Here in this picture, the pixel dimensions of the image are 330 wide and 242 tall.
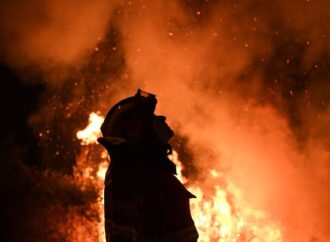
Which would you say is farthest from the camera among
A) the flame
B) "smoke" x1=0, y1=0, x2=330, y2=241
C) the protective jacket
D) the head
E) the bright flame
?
the bright flame

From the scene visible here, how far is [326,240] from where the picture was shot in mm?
5898

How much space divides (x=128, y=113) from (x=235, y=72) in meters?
5.64

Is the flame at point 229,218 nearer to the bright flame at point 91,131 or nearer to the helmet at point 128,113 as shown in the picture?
the bright flame at point 91,131

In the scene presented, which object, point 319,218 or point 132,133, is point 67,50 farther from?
point 132,133

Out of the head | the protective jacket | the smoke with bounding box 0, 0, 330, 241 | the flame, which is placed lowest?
the protective jacket

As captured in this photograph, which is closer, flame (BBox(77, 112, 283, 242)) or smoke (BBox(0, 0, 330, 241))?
flame (BBox(77, 112, 283, 242))

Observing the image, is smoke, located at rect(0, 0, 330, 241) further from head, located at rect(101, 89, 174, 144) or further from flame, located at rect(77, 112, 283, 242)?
head, located at rect(101, 89, 174, 144)

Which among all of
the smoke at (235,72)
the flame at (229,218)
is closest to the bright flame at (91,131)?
the smoke at (235,72)

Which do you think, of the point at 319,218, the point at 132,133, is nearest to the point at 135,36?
the point at 319,218

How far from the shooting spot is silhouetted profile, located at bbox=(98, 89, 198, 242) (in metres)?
1.80

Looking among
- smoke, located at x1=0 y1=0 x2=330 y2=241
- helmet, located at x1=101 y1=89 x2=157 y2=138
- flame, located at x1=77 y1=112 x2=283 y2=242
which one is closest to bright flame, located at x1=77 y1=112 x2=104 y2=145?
smoke, located at x1=0 y1=0 x2=330 y2=241

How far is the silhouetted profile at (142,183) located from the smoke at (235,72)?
4.72 meters

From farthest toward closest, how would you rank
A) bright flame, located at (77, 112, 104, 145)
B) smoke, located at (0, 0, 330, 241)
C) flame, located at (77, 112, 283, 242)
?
bright flame, located at (77, 112, 104, 145)
smoke, located at (0, 0, 330, 241)
flame, located at (77, 112, 283, 242)

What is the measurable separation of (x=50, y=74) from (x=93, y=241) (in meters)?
3.46
